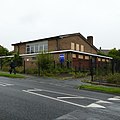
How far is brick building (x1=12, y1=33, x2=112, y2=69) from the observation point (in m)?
36.8

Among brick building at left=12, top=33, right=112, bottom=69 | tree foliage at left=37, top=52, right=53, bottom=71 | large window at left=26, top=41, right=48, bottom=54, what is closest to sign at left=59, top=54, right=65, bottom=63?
brick building at left=12, top=33, right=112, bottom=69

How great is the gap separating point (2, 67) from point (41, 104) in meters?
30.4

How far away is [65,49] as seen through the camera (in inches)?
1631

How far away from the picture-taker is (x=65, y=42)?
1665 inches

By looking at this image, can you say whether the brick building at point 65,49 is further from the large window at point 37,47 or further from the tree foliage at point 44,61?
the tree foliage at point 44,61

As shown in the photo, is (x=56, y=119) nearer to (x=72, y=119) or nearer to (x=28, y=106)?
(x=72, y=119)

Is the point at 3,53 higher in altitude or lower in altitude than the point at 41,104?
higher

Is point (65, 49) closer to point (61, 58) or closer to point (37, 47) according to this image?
point (61, 58)

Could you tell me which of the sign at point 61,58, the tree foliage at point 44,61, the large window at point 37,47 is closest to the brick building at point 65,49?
the large window at point 37,47

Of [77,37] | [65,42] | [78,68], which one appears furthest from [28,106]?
[77,37]

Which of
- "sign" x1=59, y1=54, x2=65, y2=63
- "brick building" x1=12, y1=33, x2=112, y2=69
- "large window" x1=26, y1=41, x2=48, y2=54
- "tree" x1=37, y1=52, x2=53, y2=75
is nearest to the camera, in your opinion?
"tree" x1=37, y1=52, x2=53, y2=75

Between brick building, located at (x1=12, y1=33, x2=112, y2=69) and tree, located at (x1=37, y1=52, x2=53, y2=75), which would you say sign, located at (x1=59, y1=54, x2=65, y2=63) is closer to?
brick building, located at (x1=12, y1=33, x2=112, y2=69)

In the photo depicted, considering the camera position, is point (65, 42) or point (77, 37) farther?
point (77, 37)

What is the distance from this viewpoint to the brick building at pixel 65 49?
36.8 meters
